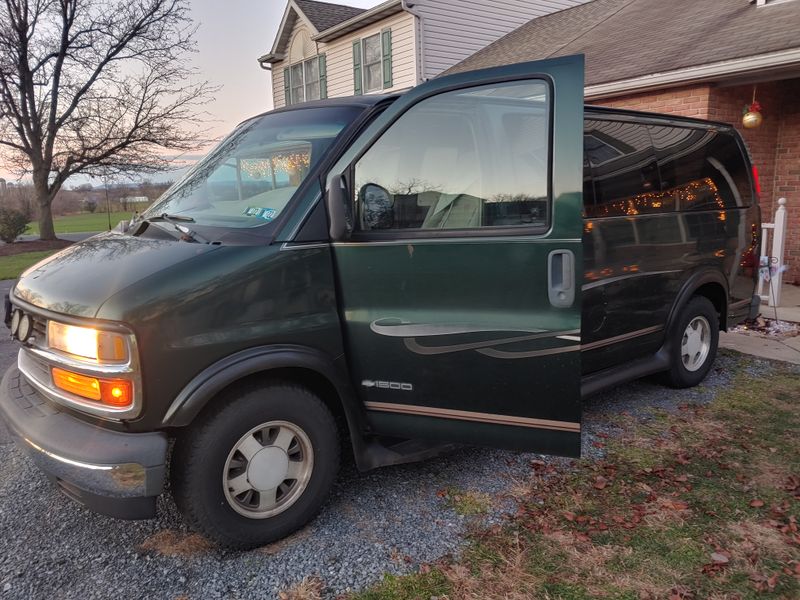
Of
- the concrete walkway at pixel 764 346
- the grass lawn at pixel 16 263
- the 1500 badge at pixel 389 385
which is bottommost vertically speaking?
the concrete walkway at pixel 764 346

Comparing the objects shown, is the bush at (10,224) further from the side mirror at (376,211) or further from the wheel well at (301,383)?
the side mirror at (376,211)

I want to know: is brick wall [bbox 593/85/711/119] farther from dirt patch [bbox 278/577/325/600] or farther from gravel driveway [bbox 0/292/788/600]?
dirt patch [bbox 278/577/325/600]

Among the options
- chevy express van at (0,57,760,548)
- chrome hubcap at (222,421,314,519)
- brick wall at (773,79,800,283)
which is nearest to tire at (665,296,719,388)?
chevy express van at (0,57,760,548)

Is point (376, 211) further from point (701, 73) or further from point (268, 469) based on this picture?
point (701, 73)

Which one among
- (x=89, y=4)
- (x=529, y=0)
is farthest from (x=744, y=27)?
(x=89, y=4)

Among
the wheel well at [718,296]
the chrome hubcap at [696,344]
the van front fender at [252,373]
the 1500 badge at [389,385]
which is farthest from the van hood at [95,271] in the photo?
the wheel well at [718,296]

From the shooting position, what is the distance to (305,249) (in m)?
2.86

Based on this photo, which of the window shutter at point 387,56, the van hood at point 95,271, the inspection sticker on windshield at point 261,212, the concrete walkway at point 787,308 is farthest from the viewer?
the window shutter at point 387,56

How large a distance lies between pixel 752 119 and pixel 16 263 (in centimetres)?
1514

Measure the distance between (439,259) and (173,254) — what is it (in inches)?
47.4

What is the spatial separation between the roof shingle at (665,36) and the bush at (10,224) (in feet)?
49.8

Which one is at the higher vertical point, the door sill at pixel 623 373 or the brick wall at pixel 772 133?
the brick wall at pixel 772 133

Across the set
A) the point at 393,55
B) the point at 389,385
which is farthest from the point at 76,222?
the point at 389,385

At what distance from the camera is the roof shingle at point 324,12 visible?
62.2ft
